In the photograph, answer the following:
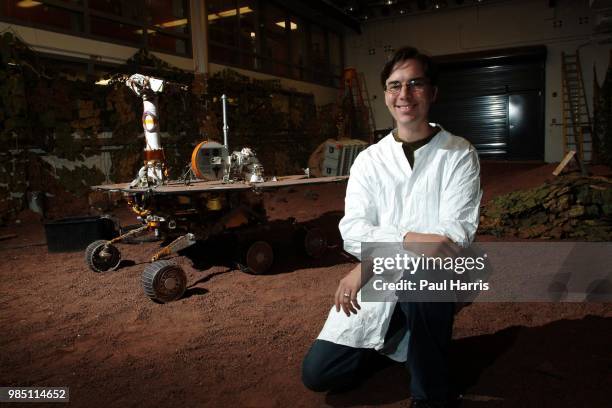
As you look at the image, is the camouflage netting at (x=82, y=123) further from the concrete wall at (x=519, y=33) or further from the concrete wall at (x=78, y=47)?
the concrete wall at (x=519, y=33)

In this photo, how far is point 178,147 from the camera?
36.5ft

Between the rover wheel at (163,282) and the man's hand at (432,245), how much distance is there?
2779mm

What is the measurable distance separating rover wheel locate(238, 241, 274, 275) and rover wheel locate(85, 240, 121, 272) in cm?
166

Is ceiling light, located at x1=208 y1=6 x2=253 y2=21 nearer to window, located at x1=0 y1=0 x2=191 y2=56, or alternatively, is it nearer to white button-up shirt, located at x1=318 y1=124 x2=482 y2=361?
window, located at x1=0 y1=0 x2=191 y2=56

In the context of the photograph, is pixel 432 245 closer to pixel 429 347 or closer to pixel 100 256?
pixel 429 347

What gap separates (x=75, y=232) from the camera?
6.11 metres

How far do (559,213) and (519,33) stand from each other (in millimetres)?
12327

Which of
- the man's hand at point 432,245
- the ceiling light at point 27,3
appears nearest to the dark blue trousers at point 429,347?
the man's hand at point 432,245

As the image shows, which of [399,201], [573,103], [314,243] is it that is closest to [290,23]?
[573,103]

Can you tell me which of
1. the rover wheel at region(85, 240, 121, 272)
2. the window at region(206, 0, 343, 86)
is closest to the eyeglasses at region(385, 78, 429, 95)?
the rover wheel at region(85, 240, 121, 272)

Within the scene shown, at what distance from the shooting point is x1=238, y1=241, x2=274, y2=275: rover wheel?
4.84 metres

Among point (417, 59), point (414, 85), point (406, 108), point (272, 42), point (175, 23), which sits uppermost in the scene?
point (272, 42)

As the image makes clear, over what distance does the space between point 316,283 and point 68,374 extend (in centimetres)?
250

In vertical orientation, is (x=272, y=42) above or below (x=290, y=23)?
below
